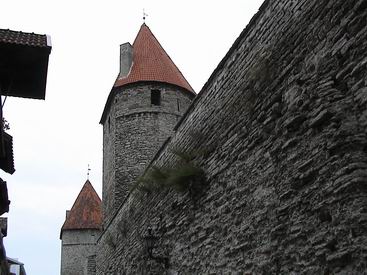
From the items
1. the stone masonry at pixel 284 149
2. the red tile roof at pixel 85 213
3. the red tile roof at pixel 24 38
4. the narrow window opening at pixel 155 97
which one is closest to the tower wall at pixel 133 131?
the narrow window opening at pixel 155 97

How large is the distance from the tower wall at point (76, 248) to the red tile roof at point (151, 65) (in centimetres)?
1257

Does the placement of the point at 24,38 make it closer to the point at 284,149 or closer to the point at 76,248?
the point at 284,149

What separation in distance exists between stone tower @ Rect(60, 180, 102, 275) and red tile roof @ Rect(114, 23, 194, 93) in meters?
11.7

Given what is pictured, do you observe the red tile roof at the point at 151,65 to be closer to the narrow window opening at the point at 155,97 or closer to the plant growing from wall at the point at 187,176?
the narrow window opening at the point at 155,97

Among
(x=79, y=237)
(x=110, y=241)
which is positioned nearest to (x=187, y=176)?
(x=110, y=241)

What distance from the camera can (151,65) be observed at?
62.6ft

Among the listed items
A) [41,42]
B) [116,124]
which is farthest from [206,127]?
[116,124]

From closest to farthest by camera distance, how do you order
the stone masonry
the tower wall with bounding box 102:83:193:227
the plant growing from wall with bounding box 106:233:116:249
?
the stone masonry, the plant growing from wall with bounding box 106:233:116:249, the tower wall with bounding box 102:83:193:227

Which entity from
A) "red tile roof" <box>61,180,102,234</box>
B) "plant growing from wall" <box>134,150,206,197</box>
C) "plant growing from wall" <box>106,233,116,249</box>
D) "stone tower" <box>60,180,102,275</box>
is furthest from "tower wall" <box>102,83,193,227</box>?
"red tile roof" <box>61,180,102,234</box>

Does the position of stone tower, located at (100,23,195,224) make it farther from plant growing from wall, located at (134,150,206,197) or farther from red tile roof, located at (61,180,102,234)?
red tile roof, located at (61,180,102,234)

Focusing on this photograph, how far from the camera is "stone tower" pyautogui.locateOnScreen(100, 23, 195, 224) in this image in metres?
16.6

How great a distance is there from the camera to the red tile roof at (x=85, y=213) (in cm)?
2867

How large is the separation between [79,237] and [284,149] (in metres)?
25.2

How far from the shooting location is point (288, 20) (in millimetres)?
5223
